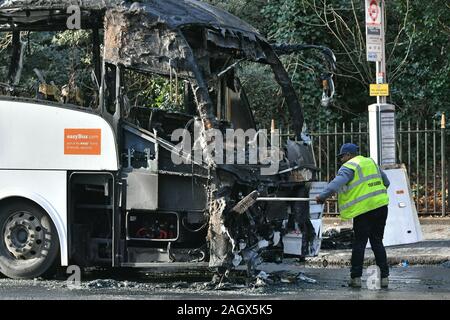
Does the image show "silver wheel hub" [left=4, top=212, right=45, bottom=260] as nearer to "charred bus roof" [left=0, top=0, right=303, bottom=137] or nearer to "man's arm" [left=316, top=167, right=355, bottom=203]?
"charred bus roof" [left=0, top=0, right=303, bottom=137]

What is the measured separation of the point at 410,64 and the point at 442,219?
524cm

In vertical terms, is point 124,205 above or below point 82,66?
below

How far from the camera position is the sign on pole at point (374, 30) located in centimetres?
1162

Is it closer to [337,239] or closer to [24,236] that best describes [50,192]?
[24,236]

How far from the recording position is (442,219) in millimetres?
13141

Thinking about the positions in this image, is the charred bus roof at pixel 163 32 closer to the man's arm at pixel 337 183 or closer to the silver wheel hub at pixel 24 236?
the man's arm at pixel 337 183

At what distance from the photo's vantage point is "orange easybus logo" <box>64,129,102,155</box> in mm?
8430

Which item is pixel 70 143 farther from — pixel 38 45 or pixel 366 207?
pixel 38 45

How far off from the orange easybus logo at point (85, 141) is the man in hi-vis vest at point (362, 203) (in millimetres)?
2422

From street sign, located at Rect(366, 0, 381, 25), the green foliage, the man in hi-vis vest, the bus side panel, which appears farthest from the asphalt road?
the green foliage

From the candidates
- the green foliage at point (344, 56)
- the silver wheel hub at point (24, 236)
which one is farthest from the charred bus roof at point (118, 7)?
the green foliage at point (344, 56)

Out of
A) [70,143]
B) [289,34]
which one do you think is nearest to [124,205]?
[70,143]

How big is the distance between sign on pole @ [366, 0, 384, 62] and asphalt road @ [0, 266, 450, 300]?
11.9 feet
